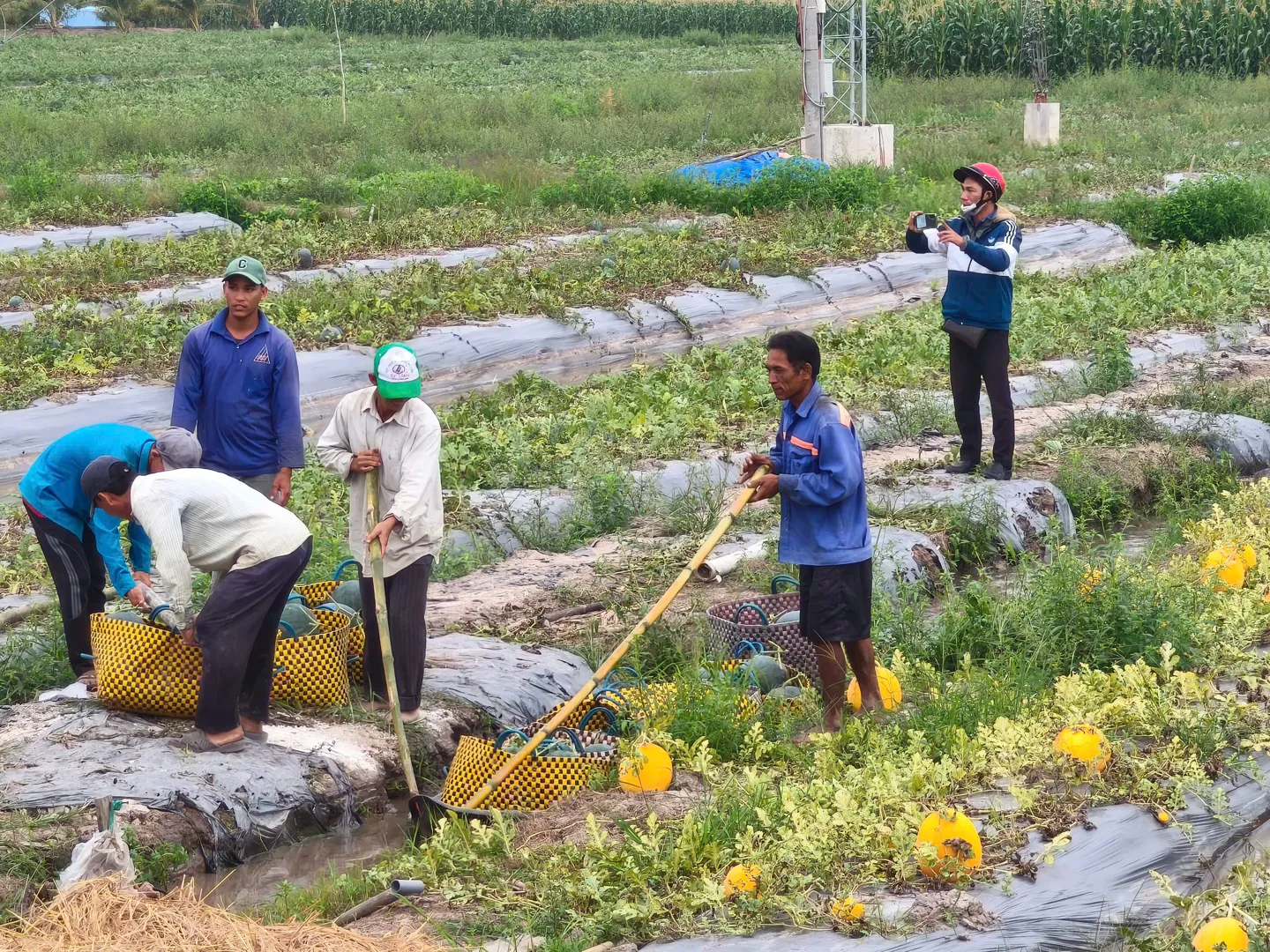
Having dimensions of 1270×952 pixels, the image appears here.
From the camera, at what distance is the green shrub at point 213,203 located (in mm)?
15609

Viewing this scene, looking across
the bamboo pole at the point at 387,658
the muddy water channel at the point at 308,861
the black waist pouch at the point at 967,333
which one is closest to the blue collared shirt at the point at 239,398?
the bamboo pole at the point at 387,658

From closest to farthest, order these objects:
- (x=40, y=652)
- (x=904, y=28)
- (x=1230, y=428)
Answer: (x=40, y=652) < (x=1230, y=428) < (x=904, y=28)

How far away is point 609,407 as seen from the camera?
361 inches

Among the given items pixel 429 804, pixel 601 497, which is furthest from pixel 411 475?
pixel 601 497

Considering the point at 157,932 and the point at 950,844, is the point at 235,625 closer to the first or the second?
the point at 157,932

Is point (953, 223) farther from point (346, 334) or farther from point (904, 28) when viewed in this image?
point (904, 28)

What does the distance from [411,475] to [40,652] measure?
6.17ft

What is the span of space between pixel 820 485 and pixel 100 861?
2498mm

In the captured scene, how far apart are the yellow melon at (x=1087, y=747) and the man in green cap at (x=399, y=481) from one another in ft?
7.63

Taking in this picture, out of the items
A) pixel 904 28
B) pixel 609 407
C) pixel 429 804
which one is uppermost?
pixel 904 28

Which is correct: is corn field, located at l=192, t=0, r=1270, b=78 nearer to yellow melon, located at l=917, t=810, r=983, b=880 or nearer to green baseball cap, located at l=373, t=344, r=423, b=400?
green baseball cap, located at l=373, t=344, r=423, b=400

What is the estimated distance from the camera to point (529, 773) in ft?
15.7

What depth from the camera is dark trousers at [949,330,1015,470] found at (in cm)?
762

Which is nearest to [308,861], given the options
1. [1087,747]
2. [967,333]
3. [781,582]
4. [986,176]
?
[781,582]
